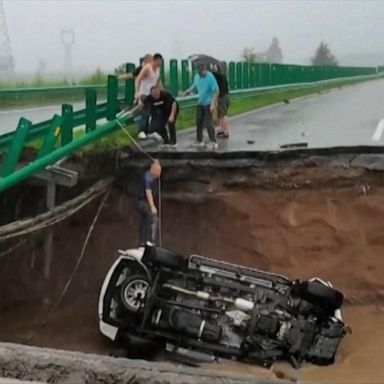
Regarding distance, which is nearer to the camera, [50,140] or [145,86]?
[50,140]

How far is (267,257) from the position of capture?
14320mm

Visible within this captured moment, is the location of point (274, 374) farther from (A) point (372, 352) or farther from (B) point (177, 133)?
(B) point (177, 133)

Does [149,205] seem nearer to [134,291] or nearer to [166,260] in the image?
[134,291]

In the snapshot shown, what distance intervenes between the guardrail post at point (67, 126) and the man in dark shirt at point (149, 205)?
1.33 m

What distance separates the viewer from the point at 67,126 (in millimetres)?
13211

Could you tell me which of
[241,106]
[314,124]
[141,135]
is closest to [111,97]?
[141,135]

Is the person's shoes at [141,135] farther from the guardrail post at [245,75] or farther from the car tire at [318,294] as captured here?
the guardrail post at [245,75]

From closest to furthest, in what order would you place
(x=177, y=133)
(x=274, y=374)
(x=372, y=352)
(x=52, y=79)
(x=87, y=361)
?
(x=87, y=361) < (x=274, y=374) < (x=372, y=352) < (x=177, y=133) < (x=52, y=79)

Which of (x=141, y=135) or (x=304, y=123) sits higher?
(x=141, y=135)

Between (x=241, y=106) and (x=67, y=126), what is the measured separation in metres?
9.65

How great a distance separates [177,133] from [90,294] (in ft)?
11.2

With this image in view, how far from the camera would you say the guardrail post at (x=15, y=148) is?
1204 centimetres

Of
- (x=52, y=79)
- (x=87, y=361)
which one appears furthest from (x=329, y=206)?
(x=87, y=361)

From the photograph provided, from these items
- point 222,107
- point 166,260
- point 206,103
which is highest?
point 206,103
